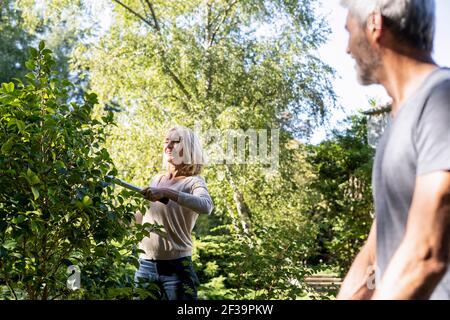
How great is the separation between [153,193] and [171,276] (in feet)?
1.08

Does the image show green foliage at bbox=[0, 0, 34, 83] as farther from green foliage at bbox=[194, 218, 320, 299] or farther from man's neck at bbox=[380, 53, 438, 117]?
man's neck at bbox=[380, 53, 438, 117]

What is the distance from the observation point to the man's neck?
67cm

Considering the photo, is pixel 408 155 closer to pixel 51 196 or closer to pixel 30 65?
pixel 51 196

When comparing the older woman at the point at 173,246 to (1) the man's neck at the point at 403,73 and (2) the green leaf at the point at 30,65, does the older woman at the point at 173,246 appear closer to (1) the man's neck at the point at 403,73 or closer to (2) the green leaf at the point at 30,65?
(2) the green leaf at the point at 30,65

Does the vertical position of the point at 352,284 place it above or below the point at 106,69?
below

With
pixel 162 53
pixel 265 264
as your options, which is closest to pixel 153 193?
pixel 265 264

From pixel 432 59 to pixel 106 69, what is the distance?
19.1ft

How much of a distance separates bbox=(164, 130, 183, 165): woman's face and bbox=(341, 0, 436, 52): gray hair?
1713 mm

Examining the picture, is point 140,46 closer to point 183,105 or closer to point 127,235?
point 183,105

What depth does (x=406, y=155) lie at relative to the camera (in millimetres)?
622

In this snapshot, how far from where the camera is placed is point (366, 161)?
19.5 ft

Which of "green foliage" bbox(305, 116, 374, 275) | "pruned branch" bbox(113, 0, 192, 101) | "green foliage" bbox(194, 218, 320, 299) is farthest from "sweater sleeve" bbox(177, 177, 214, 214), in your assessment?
"pruned branch" bbox(113, 0, 192, 101)
